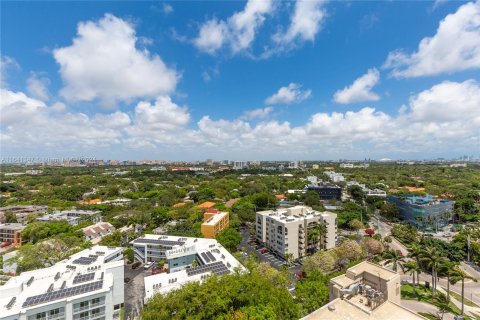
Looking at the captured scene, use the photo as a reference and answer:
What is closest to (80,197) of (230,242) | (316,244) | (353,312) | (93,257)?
(93,257)

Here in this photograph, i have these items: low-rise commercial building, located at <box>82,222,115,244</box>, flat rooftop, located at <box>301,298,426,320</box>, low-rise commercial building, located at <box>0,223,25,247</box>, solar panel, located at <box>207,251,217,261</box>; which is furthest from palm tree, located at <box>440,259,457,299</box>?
low-rise commercial building, located at <box>0,223,25,247</box>

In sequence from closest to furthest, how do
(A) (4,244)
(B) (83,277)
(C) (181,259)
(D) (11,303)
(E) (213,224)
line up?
1. (D) (11,303)
2. (B) (83,277)
3. (C) (181,259)
4. (E) (213,224)
5. (A) (4,244)

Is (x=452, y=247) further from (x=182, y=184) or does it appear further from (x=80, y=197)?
(x=80, y=197)

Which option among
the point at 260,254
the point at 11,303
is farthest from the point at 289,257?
the point at 11,303

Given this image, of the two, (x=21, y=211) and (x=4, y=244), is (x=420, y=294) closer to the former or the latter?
(x=4, y=244)

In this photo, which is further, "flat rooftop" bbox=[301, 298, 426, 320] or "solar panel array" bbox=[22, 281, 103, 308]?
"solar panel array" bbox=[22, 281, 103, 308]

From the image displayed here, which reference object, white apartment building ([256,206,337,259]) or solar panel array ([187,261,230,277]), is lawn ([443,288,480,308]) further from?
solar panel array ([187,261,230,277])
